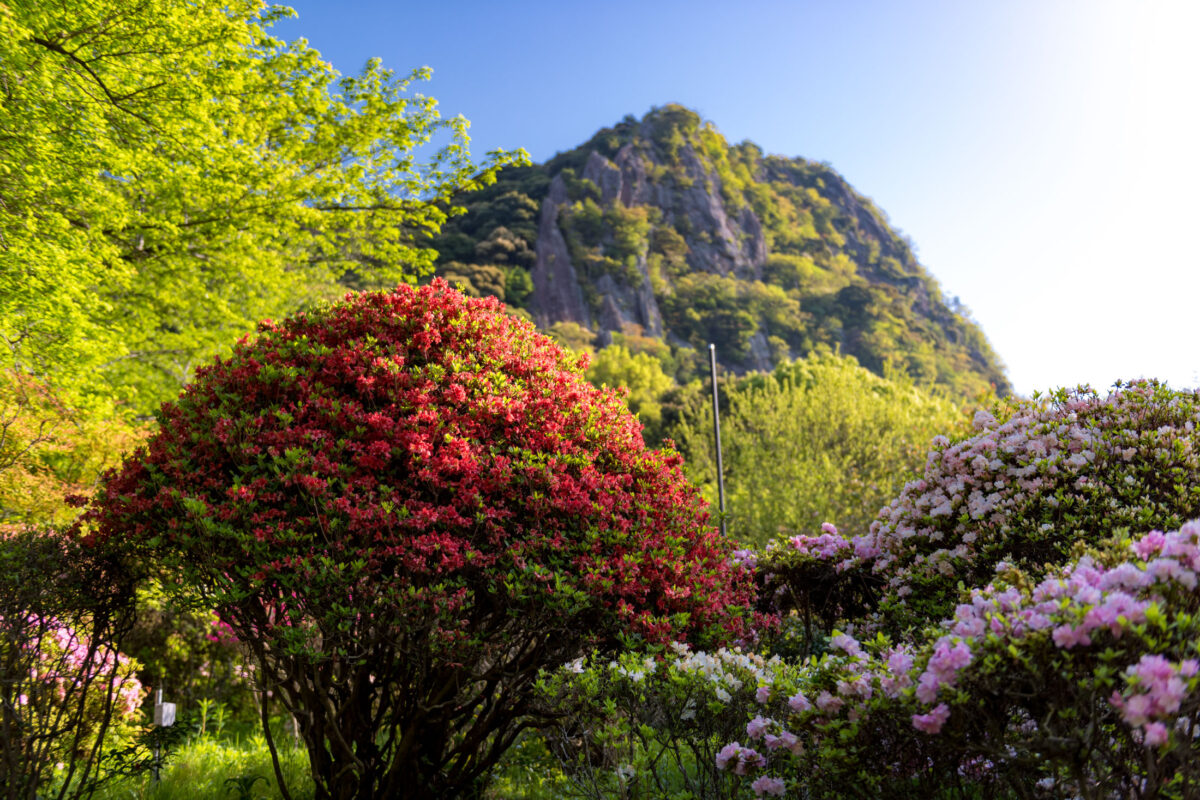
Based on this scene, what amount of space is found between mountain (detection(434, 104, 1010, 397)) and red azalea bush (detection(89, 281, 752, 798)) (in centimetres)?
4770

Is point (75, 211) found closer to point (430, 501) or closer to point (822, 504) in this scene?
point (430, 501)

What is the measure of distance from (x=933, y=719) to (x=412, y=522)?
2.33 meters

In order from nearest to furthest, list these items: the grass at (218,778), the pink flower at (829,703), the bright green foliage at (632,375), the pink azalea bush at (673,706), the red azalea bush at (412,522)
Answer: the pink flower at (829,703) → the pink azalea bush at (673,706) → the red azalea bush at (412,522) → the grass at (218,778) → the bright green foliage at (632,375)

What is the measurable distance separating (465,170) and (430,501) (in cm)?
961

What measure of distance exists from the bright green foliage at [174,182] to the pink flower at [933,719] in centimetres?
816

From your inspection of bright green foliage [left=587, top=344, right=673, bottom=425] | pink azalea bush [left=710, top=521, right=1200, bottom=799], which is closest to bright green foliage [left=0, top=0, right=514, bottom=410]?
pink azalea bush [left=710, top=521, right=1200, bottom=799]

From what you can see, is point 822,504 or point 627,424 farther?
point 822,504

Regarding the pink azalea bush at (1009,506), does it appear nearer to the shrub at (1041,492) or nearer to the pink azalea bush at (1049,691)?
the shrub at (1041,492)

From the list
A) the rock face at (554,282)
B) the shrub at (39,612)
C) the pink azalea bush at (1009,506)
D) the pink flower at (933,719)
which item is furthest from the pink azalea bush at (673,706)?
the rock face at (554,282)

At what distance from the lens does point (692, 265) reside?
283ft

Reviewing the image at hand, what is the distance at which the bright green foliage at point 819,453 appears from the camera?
43.1ft

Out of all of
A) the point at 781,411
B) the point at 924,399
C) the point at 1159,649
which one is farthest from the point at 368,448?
the point at 924,399

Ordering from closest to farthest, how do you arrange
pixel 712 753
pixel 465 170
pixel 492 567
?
pixel 712 753, pixel 492 567, pixel 465 170

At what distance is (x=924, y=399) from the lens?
69.7 ft
